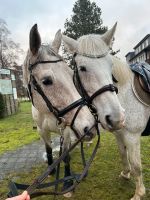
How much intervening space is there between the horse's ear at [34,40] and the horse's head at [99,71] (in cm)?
50

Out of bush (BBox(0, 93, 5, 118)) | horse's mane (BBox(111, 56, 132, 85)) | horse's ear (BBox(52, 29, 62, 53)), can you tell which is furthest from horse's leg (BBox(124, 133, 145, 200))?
bush (BBox(0, 93, 5, 118))

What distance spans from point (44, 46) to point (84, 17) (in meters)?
33.5

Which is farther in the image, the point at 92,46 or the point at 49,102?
the point at 92,46

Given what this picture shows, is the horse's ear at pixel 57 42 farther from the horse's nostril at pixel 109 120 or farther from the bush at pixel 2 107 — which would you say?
the bush at pixel 2 107

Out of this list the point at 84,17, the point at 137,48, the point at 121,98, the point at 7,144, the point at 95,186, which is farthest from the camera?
the point at 137,48

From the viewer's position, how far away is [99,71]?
2.67 meters

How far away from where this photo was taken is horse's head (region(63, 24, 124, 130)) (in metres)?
2.53

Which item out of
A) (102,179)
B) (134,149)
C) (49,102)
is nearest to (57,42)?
(49,102)

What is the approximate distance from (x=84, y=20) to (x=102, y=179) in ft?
106

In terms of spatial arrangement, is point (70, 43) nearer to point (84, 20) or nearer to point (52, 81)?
point (52, 81)

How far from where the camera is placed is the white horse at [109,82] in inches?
102

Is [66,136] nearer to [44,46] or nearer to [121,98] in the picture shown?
[121,98]

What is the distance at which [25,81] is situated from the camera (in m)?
2.87

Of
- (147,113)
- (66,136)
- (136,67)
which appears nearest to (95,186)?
(66,136)
